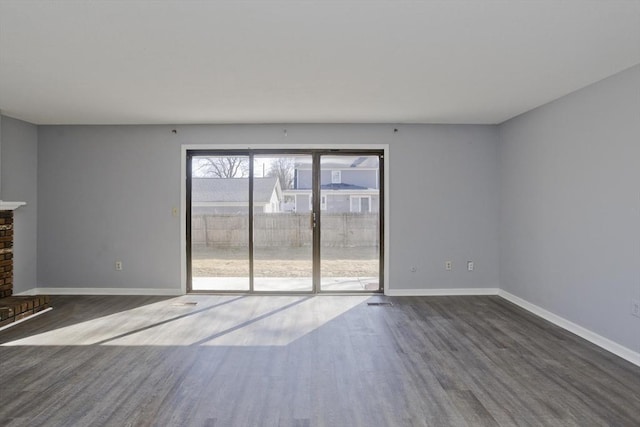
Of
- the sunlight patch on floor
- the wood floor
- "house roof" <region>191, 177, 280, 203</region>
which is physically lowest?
the wood floor

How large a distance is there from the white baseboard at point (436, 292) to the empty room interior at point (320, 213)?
0.02 metres

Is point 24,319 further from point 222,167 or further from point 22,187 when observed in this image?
point 222,167

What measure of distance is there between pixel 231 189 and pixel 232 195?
0.29ft

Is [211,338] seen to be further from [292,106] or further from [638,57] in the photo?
[638,57]

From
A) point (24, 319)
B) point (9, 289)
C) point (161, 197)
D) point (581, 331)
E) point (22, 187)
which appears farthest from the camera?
point (161, 197)

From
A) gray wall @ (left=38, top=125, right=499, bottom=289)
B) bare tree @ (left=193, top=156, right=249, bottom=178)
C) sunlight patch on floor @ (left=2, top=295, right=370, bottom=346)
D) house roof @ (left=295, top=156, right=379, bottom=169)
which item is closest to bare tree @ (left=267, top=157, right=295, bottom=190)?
house roof @ (left=295, top=156, right=379, bottom=169)

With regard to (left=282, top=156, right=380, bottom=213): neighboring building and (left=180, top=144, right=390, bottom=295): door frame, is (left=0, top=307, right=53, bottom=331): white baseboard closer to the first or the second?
(left=180, top=144, right=390, bottom=295): door frame

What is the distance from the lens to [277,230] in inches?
210

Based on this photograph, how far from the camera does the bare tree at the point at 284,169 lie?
5391 millimetres

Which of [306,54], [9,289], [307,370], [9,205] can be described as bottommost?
[307,370]

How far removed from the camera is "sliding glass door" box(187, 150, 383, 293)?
5.35m

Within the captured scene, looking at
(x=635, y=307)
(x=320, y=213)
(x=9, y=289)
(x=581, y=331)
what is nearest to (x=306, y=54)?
(x=320, y=213)

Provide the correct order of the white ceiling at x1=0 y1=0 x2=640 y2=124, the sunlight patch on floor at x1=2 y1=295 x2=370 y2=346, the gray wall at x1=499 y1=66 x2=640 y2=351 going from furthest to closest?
the sunlight patch on floor at x1=2 y1=295 x2=370 y2=346
the gray wall at x1=499 y1=66 x2=640 y2=351
the white ceiling at x1=0 y1=0 x2=640 y2=124

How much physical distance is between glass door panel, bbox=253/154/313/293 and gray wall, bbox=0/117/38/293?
300cm
